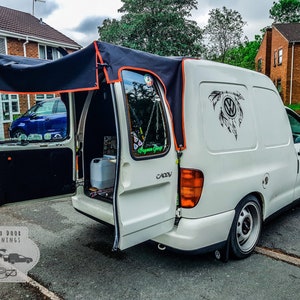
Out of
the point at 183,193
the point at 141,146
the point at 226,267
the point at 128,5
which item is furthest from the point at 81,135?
the point at 128,5

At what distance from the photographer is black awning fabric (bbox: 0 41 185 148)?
2.37 meters

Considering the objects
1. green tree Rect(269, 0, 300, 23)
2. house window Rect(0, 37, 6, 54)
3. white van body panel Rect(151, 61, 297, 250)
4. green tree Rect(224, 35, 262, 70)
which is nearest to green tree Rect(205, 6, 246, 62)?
green tree Rect(224, 35, 262, 70)

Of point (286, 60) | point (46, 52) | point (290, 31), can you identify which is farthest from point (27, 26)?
point (290, 31)

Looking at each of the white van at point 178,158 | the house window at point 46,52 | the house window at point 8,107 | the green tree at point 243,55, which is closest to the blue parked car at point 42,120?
the house window at point 8,107

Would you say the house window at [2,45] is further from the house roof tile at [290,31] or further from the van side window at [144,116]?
the house roof tile at [290,31]

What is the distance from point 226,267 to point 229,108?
1.61 m

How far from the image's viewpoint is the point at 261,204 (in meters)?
3.62

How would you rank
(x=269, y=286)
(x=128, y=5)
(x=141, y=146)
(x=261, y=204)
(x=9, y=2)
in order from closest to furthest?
(x=141, y=146) → (x=269, y=286) → (x=261, y=204) → (x=9, y=2) → (x=128, y=5)

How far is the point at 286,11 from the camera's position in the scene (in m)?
43.8

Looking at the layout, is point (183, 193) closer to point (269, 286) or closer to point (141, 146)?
point (141, 146)

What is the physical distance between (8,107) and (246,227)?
554 inches

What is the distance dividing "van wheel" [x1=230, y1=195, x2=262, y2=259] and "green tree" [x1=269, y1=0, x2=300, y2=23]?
157 ft

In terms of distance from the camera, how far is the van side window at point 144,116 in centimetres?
264

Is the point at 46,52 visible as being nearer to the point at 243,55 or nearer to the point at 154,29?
the point at 154,29
